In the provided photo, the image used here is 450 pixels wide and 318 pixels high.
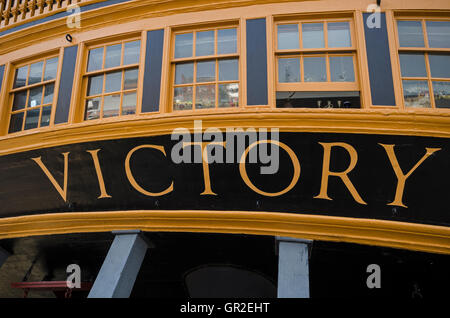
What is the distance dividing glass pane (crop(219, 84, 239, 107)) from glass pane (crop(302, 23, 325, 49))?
116 cm

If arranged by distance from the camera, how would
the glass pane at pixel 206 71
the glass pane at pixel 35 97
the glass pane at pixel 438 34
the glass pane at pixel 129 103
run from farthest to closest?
the glass pane at pixel 35 97, the glass pane at pixel 129 103, the glass pane at pixel 206 71, the glass pane at pixel 438 34

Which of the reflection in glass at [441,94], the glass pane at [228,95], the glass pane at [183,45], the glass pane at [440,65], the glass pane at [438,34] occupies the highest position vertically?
the glass pane at [183,45]

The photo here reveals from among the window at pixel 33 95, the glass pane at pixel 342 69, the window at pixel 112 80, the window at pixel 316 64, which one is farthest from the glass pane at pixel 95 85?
the glass pane at pixel 342 69

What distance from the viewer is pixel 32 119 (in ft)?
20.4

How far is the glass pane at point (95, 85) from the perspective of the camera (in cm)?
594

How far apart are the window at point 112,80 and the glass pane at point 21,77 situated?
4.32 feet

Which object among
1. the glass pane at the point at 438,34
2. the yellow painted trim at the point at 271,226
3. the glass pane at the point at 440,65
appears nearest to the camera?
the yellow painted trim at the point at 271,226

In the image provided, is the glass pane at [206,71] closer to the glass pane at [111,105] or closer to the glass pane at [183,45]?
the glass pane at [183,45]

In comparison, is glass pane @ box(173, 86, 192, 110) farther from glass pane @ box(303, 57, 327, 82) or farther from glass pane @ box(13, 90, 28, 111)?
glass pane @ box(13, 90, 28, 111)

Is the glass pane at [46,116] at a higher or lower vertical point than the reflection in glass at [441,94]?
higher

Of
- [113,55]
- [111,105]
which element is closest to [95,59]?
[113,55]

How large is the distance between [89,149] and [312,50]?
11.2 feet
